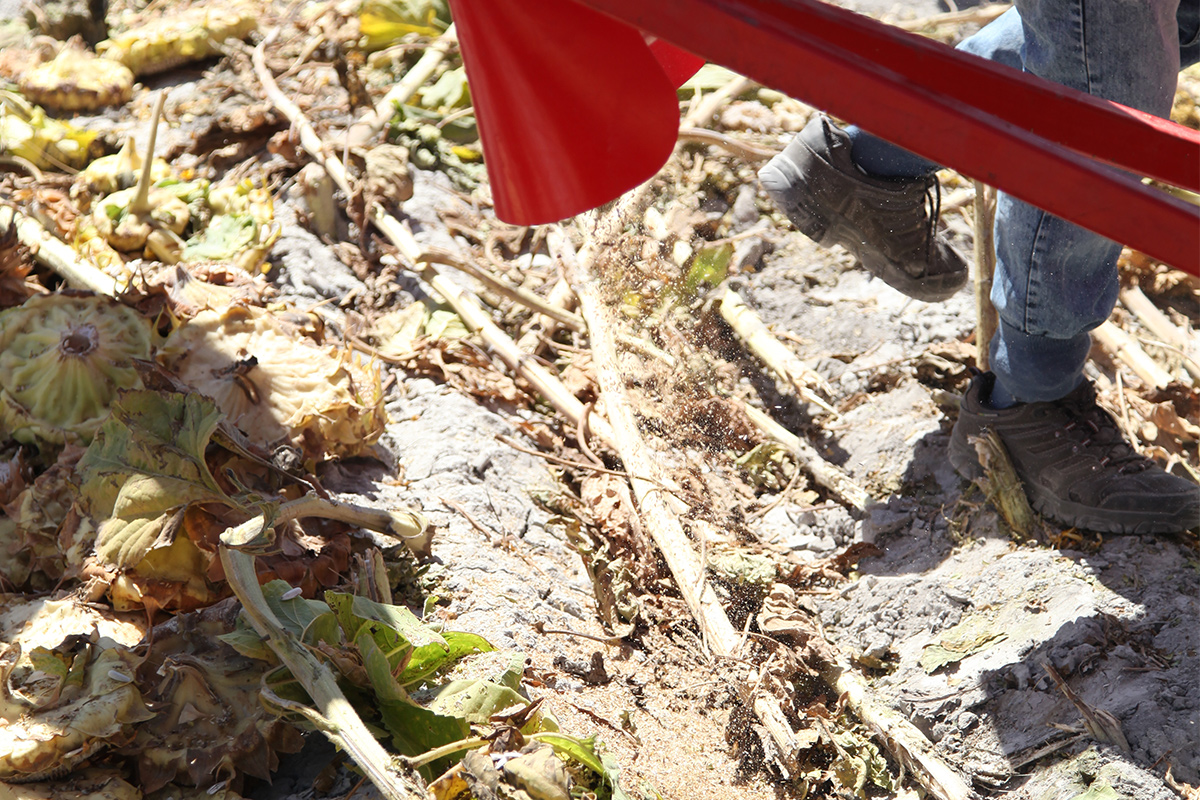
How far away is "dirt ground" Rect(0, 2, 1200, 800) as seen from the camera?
1.59 meters

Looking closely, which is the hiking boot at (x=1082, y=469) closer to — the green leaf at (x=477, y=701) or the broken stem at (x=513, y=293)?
the broken stem at (x=513, y=293)

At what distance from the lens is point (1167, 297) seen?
280cm

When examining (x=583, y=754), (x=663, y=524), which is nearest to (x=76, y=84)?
(x=663, y=524)

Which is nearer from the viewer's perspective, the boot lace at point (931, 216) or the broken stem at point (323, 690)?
the broken stem at point (323, 690)

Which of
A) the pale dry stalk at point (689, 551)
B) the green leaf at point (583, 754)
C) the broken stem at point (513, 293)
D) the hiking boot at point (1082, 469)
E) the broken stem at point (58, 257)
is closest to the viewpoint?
the green leaf at point (583, 754)

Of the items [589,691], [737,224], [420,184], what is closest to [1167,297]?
[737,224]

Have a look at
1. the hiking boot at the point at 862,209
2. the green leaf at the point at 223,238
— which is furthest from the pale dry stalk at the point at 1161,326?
the green leaf at the point at 223,238

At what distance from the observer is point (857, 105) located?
992 millimetres

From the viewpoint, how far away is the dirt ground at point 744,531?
1586 mm

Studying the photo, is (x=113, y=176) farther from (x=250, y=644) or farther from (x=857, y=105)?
(x=857, y=105)

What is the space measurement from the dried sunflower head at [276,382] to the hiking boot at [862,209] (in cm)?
104

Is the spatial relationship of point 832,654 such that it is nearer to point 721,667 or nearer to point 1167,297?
point 721,667

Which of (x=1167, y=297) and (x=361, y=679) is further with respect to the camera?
(x=1167, y=297)

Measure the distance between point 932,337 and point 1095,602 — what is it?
3.52ft
